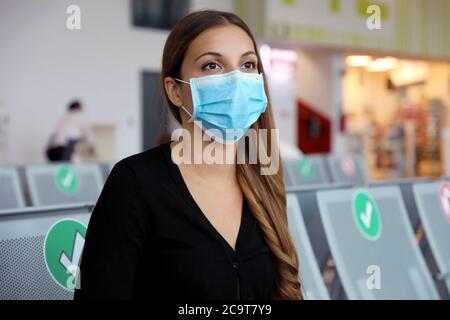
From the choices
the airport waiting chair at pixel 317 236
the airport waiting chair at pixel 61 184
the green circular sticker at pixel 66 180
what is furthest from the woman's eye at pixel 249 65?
the green circular sticker at pixel 66 180

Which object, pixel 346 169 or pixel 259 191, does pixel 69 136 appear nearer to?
pixel 346 169

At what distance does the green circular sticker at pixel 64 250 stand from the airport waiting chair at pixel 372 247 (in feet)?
3.45

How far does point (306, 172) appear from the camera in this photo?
5.49 meters

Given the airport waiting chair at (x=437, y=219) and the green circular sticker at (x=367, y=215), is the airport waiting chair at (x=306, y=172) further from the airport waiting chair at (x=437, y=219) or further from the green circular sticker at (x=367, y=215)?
the green circular sticker at (x=367, y=215)

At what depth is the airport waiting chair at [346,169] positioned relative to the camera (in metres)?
5.84

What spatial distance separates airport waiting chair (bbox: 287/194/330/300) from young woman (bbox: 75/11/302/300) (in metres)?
0.65

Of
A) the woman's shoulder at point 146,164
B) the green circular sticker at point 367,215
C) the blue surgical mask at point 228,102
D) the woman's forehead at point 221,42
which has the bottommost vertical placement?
the green circular sticker at point 367,215

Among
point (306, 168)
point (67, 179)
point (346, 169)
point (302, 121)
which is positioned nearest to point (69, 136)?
point (306, 168)

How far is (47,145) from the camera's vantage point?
8.41 meters

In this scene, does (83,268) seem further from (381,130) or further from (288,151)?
(381,130)

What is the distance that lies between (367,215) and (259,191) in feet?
3.67

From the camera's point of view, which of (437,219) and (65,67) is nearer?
(437,219)

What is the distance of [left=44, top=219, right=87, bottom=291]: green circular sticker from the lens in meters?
1.77
